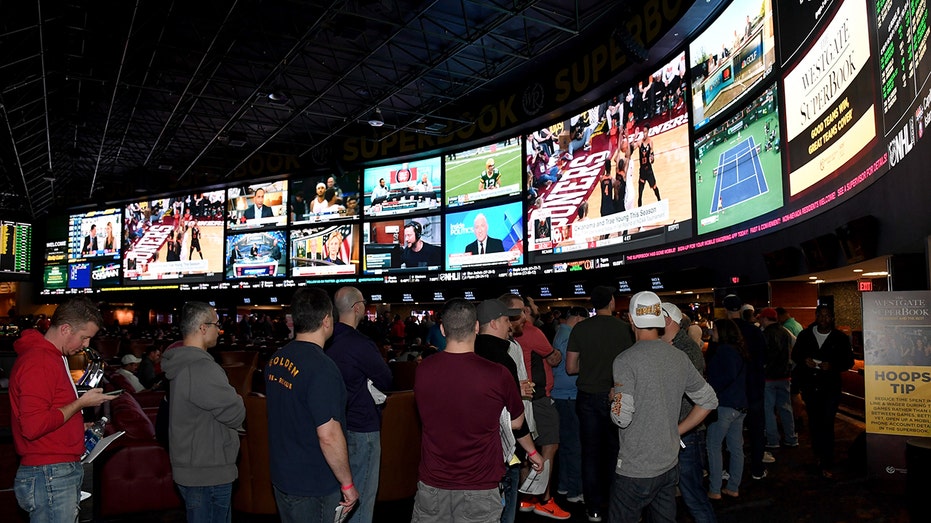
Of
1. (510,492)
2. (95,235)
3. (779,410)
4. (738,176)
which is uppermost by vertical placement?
(95,235)

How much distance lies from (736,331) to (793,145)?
4073mm

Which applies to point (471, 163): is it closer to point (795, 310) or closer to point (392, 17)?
point (392, 17)

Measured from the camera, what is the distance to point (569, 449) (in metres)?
5.80

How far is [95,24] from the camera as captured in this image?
1409 centimetres

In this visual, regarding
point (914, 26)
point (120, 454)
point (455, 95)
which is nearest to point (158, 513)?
point (120, 454)
